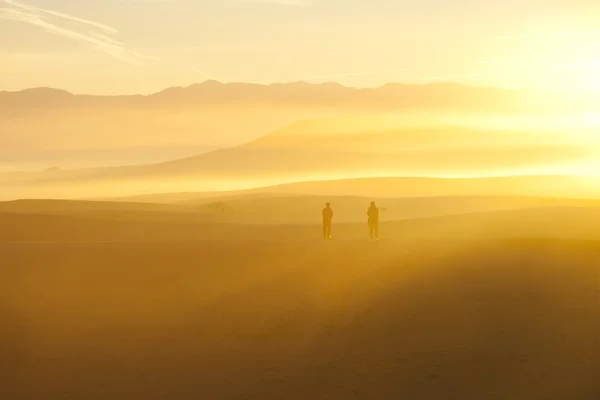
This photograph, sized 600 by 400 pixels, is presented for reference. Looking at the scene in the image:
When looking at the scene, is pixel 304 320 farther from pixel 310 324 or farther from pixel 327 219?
pixel 327 219

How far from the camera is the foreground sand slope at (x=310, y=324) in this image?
1634 cm

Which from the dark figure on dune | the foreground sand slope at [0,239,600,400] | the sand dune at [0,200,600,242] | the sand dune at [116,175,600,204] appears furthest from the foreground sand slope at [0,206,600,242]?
the sand dune at [116,175,600,204]

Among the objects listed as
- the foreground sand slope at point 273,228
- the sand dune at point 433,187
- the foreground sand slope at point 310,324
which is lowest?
the foreground sand slope at point 310,324

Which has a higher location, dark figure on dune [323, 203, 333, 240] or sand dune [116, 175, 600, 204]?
sand dune [116, 175, 600, 204]

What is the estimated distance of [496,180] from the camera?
152 m

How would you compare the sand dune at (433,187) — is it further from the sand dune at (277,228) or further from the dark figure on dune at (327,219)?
the dark figure on dune at (327,219)

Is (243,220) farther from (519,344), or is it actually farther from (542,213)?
(519,344)

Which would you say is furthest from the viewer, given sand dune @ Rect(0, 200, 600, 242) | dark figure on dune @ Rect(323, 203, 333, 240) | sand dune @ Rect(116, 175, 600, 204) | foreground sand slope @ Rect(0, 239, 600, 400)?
sand dune @ Rect(116, 175, 600, 204)

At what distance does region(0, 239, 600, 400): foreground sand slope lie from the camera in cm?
1634

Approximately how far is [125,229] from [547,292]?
31.6 m

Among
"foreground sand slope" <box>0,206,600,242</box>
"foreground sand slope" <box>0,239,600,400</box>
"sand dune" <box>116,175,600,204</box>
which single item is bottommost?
"foreground sand slope" <box>0,239,600,400</box>

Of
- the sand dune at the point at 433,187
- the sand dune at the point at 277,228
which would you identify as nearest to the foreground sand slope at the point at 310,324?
the sand dune at the point at 277,228

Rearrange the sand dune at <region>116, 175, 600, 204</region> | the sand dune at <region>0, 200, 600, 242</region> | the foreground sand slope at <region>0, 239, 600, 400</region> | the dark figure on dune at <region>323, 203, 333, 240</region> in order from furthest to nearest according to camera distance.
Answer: the sand dune at <region>116, 175, 600, 204</region> → the sand dune at <region>0, 200, 600, 242</region> → the dark figure on dune at <region>323, 203, 333, 240</region> → the foreground sand slope at <region>0, 239, 600, 400</region>

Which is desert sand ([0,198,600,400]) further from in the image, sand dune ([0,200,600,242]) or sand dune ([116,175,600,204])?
sand dune ([116,175,600,204])
